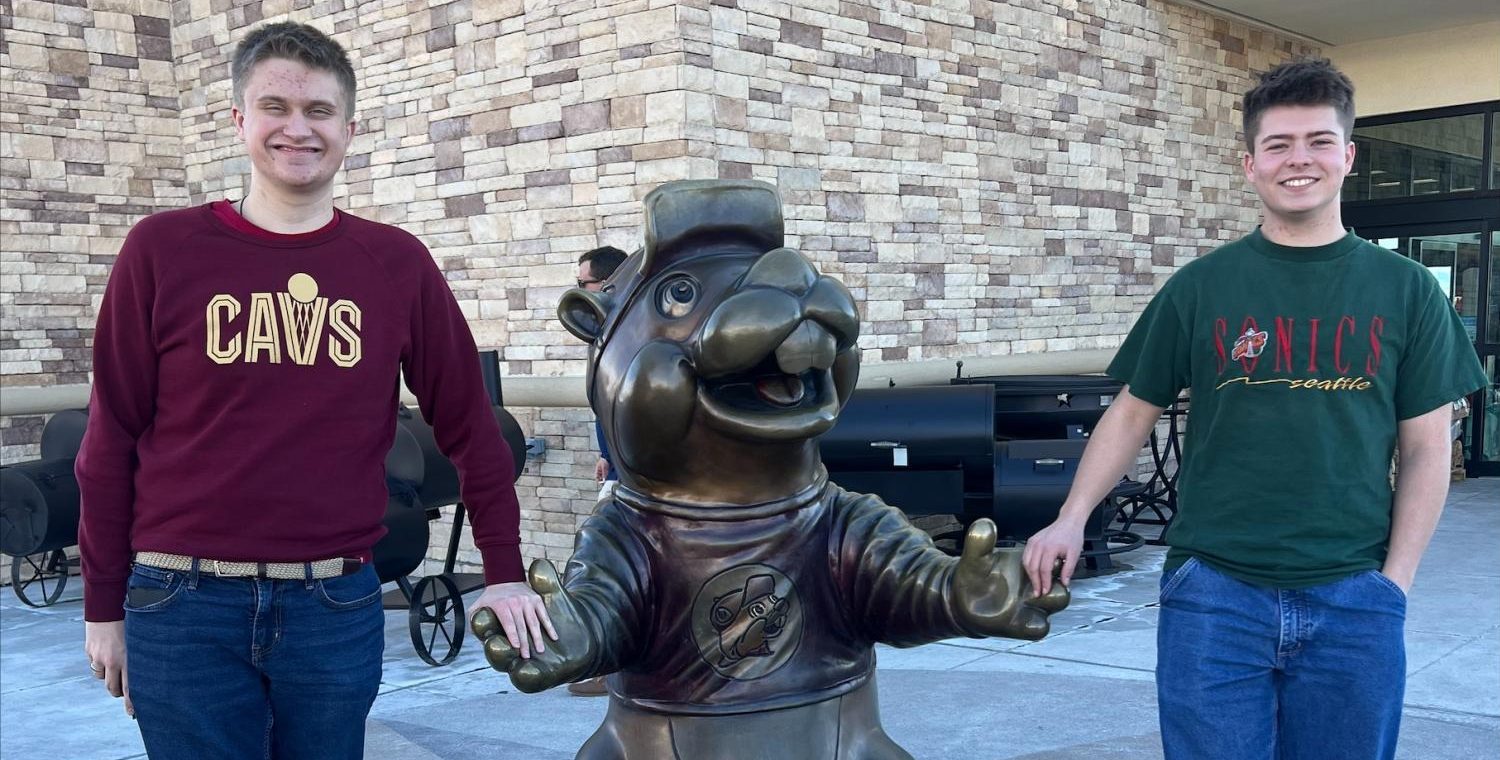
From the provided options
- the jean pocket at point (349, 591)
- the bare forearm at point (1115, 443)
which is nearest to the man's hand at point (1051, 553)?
the bare forearm at point (1115, 443)

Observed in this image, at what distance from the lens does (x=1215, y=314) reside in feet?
8.14

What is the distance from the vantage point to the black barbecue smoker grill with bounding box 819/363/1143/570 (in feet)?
21.5

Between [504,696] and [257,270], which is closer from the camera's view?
[257,270]

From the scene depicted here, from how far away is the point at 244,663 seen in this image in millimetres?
2314

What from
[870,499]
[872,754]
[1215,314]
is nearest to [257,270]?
[870,499]

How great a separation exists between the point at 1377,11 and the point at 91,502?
10.2 m

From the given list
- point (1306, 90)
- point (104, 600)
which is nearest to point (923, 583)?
point (1306, 90)

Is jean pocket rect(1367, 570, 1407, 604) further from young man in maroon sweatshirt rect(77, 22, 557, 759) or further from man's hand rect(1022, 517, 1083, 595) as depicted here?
young man in maroon sweatshirt rect(77, 22, 557, 759)

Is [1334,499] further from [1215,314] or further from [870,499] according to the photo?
[870,499]

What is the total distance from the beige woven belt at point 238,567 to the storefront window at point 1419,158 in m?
10.4

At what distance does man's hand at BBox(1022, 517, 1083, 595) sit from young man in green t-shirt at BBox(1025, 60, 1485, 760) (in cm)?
1

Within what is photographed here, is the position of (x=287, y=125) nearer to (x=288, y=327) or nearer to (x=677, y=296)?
(x=288, y=327)

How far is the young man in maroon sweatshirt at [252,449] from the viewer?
2254 mm

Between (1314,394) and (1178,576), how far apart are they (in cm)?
41
